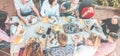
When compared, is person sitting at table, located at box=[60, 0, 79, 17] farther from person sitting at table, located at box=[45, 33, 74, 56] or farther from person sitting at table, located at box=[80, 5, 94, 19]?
person sitting at table, located at box=[45, 33, 74, 56]

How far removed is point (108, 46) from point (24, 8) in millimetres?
790

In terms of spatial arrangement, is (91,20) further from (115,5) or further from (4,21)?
(4,21)

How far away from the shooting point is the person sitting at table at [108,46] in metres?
3.07

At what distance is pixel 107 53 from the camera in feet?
10.1

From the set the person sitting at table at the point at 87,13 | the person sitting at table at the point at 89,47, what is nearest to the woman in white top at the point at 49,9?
the person sitting at table at the point at 87,13

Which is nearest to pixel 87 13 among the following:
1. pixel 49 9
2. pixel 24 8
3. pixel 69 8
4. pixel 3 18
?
pixel 69 8

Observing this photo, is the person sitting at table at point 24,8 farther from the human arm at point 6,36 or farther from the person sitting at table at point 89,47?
the person sitting at table at point 89,47

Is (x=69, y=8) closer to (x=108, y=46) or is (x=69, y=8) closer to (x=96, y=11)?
(x=96, y=11)

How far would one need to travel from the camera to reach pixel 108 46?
10.2 ft

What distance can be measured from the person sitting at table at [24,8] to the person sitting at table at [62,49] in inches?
12.3

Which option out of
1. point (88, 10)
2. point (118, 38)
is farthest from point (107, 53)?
point (88, 10)

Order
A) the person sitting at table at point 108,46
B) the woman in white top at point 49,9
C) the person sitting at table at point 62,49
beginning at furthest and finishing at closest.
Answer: the woman in white top at point 49,9 < the person sitting at table at point 108,46 < the person sitting at table at point 62,49

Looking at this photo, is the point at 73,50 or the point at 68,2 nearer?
the point at 73,50

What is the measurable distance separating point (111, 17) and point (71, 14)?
375mm
